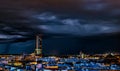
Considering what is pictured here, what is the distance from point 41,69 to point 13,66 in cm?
137

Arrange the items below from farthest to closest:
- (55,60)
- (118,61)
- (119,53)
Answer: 1. (55,60)
2. (118,61)
3. (119,53)

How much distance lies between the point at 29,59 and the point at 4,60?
1364mm

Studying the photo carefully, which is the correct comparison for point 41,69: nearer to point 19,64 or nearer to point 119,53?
point 19,64

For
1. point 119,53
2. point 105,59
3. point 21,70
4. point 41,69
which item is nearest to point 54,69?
point 41,69

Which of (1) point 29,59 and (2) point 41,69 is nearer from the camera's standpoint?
(2) point 41,69

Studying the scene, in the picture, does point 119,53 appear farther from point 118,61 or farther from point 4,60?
point 4,60

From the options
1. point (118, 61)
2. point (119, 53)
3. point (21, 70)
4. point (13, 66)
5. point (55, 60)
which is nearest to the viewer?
point (119, 53)

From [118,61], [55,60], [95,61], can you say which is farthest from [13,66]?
[118,61]

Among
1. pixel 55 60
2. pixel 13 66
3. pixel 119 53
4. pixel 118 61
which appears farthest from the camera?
pixel 55 60

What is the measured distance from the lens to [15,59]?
1152 cm

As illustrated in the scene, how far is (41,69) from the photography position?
965 cm

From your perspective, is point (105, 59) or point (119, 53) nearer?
point (119, 53)

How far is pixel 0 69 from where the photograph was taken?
352 inches

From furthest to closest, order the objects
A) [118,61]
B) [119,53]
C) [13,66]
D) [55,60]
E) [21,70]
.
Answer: [55,60]
[13,66]
[21,70]
[118,61]
[119,53]
